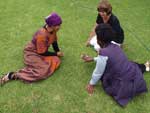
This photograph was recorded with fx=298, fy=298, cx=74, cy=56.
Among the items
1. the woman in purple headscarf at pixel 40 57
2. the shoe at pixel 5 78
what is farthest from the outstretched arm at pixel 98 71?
the shoe at pixel 5 78

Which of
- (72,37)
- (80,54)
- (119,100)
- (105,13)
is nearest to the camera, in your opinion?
(119,100)

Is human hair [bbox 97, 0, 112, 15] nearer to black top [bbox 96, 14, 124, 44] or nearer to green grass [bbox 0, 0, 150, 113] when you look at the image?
black top [bbox 96, 14, 124, 44]

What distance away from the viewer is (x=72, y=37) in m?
4.32

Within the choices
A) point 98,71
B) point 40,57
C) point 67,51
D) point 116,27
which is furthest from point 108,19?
point 40,57

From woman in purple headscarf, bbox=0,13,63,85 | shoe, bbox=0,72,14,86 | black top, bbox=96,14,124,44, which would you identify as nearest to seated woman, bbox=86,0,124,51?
black top, bbox=96,14,124,44

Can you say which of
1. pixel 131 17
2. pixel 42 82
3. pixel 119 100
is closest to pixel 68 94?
pixel 42 82

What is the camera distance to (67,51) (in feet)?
13.1

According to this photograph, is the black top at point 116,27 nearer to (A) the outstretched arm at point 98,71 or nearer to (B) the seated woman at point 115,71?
(B) the seated woman at point 115,71

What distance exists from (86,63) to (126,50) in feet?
2.14

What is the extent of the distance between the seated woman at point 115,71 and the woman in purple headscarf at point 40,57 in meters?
0.57

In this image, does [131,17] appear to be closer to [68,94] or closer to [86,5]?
[86,5]

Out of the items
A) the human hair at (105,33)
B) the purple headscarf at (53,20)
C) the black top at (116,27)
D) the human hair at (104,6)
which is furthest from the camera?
the black top at (116,27)

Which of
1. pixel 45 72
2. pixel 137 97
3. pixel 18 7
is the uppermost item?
pixel 18 7

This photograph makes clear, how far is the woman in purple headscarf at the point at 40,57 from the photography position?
338 cm
